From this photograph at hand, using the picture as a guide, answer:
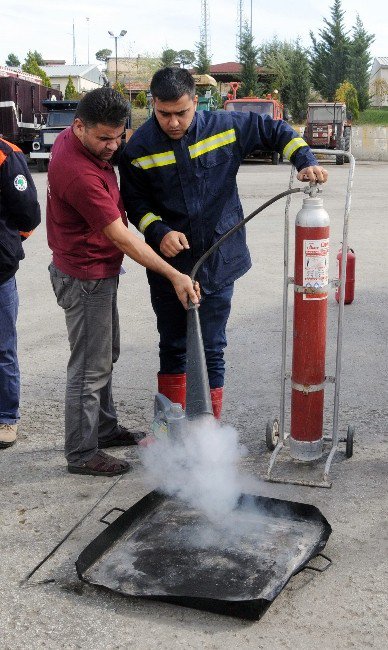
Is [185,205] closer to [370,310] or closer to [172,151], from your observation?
[172,151]

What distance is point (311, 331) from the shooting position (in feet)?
11.8

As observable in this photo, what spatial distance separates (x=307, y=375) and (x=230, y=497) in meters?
0.80

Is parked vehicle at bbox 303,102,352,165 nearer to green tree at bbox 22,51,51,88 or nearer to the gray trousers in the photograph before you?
the gray trousers

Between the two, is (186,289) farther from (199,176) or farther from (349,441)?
(349,441)

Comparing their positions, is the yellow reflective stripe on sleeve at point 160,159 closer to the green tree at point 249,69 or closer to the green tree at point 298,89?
the green tree at point 298,89

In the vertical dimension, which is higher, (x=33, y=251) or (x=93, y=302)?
(x=93, y=302)

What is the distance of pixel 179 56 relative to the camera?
6450 centimetres

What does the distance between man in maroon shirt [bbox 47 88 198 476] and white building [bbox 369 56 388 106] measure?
48340 millimetres

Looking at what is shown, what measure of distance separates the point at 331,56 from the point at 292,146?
52.2m

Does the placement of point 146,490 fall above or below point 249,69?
below

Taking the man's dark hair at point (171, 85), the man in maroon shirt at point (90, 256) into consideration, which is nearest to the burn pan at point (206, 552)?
the man in maroon shirt at point (90, 256)

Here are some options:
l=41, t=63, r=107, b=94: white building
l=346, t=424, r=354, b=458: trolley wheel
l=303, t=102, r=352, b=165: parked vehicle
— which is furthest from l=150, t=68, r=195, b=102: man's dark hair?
l=41, t=63, r=107, b=94: white building

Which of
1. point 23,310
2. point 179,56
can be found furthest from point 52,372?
point 179,56

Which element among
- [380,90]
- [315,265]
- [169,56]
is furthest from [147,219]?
[169,56]
